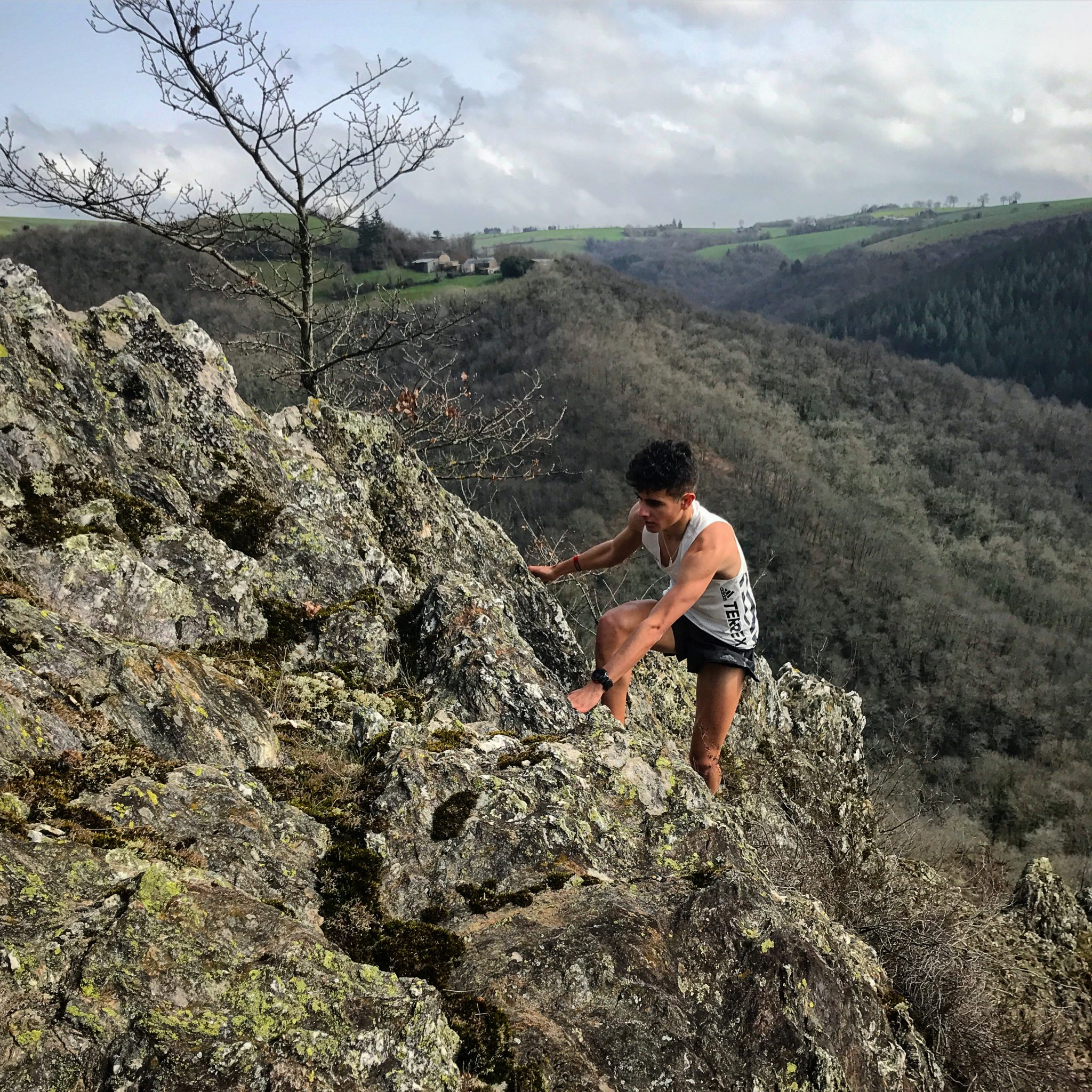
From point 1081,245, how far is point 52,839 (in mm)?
244510

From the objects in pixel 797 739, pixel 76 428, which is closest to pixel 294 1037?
pixel 76 428

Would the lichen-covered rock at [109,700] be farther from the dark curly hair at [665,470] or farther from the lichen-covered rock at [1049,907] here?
the lichen-covered rock at [1049,907]

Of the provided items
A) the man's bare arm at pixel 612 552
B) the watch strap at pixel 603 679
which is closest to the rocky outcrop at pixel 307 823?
the watch strap at pixel 603 679

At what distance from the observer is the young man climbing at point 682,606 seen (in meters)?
4.71

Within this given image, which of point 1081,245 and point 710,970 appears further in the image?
point 1081,245

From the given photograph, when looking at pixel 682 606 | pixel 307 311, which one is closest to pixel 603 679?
pixel 682 606

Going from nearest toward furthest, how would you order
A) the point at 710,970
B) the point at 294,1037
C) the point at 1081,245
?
1. the point at 294,1037
2. the point at 710,970
3. the point at 1081,245

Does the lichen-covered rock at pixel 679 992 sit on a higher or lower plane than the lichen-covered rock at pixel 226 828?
lower

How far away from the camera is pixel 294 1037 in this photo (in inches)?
100.0

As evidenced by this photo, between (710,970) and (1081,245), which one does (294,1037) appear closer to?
(710,970)

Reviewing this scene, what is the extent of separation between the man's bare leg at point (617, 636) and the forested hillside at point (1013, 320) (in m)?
191

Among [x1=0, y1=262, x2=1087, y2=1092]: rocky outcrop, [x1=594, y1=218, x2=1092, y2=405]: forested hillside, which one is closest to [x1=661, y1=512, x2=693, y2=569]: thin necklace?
[x1=0, y1=262, x2=1087, y2=1092]: rocky outcrop

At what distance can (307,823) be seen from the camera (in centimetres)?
399

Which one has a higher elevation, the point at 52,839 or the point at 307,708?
the point at 52,839
